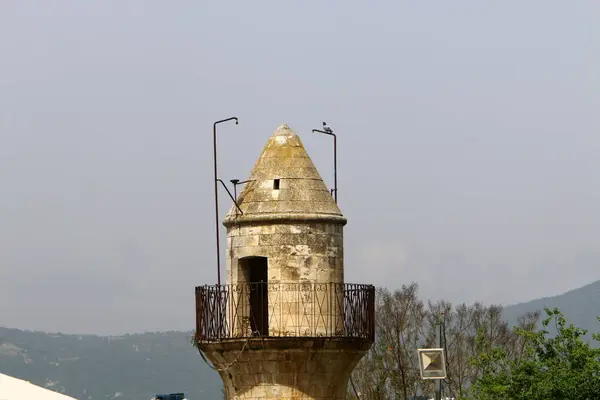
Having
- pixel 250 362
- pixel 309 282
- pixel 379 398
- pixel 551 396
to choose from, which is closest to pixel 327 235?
pixel 309 282

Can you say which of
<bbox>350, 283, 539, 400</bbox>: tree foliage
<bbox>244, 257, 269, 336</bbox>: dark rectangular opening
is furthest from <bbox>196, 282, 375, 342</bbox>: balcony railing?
<bbox>350, 283, 539, 400</bbox>: tree foliage

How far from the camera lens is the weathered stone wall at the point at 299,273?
104 feet

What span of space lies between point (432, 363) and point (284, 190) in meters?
4.70

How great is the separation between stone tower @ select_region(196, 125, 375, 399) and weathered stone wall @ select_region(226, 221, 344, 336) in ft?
0.07

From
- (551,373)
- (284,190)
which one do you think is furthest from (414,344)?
(284,190)

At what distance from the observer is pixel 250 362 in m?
31.8

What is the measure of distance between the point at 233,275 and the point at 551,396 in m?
12.4

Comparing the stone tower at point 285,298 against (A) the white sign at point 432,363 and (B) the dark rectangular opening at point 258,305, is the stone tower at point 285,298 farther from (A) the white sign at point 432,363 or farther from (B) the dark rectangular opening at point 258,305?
(A) the white sign at point 432,363

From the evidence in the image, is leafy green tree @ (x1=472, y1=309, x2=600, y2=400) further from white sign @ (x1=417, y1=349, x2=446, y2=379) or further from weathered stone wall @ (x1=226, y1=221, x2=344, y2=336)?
weathered stone wall @ (x1=226, y1=221, x2=344, y2=336)

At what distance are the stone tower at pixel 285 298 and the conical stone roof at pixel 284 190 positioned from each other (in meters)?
0.02

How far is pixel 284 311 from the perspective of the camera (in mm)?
31781

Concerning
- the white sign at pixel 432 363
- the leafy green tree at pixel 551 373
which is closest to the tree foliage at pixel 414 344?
the leafy green tree at pixel 551 373

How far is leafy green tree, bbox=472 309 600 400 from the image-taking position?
4125cm

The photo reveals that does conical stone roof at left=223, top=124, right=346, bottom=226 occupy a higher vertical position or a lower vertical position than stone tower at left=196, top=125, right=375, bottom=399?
higher
